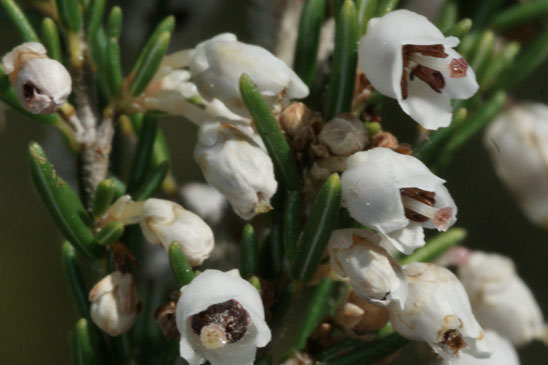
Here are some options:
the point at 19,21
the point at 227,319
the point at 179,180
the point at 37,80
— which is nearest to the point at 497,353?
the point at 227,319

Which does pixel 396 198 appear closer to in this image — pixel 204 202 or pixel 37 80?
pixel 37 80

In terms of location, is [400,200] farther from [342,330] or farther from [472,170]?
[472,170]

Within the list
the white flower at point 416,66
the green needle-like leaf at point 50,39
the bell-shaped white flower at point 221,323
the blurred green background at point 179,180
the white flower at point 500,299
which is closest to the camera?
the bell-shaped white flower at point 221,323

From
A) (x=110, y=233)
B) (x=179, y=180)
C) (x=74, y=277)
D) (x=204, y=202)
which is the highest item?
(x=110, y=233)

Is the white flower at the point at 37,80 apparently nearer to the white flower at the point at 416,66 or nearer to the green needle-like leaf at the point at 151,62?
the green needle-like leaf at the point at 151,62

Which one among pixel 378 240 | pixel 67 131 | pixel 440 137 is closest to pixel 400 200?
pixel 378 240

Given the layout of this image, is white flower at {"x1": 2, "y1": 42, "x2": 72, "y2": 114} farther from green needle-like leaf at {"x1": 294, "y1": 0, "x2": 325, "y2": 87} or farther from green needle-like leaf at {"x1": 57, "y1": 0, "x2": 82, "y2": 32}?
green needle-like leaf at {"x1": 294, "y1": 0, "x2": 325, "y2": 87}

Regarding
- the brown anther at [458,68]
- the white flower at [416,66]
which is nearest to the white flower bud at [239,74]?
the white flower at [416,66]
